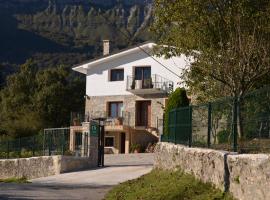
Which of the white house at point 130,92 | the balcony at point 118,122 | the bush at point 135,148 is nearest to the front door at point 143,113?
the white house at point 130,92

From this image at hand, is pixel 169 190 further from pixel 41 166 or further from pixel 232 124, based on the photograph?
pixel 41 166

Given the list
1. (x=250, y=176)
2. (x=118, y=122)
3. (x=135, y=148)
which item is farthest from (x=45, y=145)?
(x=250, y=176)

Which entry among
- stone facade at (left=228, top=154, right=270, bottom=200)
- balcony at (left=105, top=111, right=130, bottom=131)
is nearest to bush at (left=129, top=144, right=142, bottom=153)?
balcony at (left=105, top=111, right=130, bottom=131)

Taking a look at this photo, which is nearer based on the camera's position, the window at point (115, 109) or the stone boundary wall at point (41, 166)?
the stone boundary wall at point (41, 166)

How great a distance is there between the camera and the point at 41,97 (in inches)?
2276

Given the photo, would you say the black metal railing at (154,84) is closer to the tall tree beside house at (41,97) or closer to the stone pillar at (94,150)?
the tall tree beside house at (41,97)

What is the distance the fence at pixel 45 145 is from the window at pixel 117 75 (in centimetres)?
1318

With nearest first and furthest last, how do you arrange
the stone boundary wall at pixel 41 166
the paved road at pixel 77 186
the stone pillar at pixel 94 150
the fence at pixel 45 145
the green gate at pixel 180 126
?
the green gate at pixel 180 126, the paved road at pixel 77 186, the stone boundary wall at pixel 41 166, the stone pillar at pixel 94 150, the fence at pixel 45 145

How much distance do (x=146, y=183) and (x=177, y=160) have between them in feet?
3.31

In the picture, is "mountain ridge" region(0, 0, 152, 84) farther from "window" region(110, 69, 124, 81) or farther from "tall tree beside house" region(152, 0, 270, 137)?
"tall tree beside house" region(152, 0, 270, 137)

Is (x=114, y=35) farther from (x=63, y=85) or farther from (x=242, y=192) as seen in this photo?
(x=242, y=192)

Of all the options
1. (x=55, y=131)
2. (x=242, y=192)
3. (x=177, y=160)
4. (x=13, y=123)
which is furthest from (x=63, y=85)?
(x=242, y=192)

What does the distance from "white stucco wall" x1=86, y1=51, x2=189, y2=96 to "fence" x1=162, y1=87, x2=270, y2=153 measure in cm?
2589

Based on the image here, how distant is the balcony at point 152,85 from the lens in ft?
137
